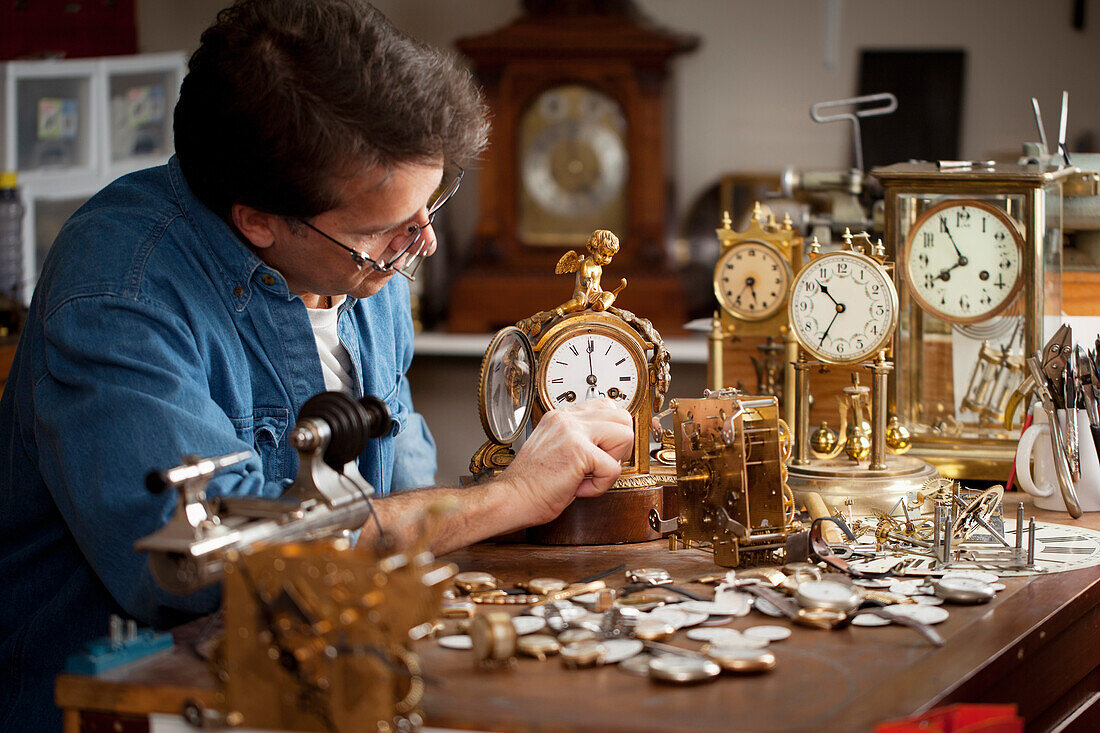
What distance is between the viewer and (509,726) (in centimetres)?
120

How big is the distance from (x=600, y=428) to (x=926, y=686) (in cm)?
66

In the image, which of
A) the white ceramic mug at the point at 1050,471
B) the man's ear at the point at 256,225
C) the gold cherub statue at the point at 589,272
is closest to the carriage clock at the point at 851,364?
the white ceramic mug at the point at 1050,471

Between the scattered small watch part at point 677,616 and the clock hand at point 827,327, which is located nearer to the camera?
the scattered small watch part at point 677,616

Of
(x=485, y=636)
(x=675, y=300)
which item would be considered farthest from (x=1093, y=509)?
(x=675, y=300)

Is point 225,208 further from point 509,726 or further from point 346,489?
Result: point 509,726

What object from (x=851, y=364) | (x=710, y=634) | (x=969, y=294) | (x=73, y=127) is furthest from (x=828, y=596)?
(x=73, y=127)

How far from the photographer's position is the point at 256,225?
6.06 ft

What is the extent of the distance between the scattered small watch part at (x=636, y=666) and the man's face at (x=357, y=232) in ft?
2.43

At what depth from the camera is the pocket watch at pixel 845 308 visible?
2111mm

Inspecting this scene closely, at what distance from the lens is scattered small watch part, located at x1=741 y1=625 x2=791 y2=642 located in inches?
56.2

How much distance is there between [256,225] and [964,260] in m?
1.30

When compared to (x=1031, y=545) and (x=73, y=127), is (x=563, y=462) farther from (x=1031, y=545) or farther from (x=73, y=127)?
(x=73, y=127)

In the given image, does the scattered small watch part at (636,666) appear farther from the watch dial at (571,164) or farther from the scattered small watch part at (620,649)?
the watch dial at (571,164)

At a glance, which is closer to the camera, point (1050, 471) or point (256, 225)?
point (256, 225)
